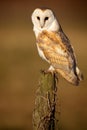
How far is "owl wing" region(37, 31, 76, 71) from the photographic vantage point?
2377 mm

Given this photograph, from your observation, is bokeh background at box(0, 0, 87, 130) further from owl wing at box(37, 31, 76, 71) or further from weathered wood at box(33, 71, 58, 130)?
weathered wood at box(33, 71, 58, 130)

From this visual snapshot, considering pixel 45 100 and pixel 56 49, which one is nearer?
pixel 45 100

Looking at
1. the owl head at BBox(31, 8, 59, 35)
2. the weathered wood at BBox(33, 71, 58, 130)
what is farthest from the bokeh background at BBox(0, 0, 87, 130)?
the weathered wood at BBox(33, 71, 58, 130)

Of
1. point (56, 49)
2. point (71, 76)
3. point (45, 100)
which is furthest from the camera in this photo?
point (56, 49)

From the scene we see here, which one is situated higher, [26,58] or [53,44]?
[26,58]

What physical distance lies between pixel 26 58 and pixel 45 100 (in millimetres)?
1512

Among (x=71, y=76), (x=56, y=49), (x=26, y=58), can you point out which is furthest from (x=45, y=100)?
(x=26, y=58)

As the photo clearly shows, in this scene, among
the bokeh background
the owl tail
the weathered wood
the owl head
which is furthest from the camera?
the bokeh background

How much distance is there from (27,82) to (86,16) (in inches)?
24.1

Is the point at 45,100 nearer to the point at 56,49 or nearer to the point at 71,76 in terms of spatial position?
the point at 71,76

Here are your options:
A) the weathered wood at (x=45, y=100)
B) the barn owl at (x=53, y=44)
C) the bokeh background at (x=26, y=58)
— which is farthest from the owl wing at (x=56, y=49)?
the bokeh background at (x=26, y=58)

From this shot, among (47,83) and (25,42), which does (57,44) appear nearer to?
(47,83)

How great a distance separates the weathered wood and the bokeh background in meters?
1.31

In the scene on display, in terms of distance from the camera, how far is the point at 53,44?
244 cm
